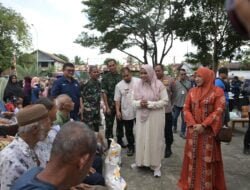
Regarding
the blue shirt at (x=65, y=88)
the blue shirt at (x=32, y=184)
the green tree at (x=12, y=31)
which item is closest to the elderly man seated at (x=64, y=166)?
the blue shirt at (x=32, y=184)

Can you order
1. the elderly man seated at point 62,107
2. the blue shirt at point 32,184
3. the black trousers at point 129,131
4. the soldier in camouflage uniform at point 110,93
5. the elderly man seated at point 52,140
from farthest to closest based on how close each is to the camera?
the soldier in camouflage uniform at point 110,93
the black trousers at point 129,131
the elderly man seated at point 62,107
the elderly man seated at point 52,140
the blue shirt at point 32,184

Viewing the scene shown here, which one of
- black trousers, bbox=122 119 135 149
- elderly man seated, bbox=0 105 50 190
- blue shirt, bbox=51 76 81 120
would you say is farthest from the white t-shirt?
elderly man seated, bbox=0 105 50 190

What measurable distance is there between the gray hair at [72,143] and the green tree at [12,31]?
131ft

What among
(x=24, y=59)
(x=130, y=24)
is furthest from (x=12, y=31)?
(x=130, y=24)

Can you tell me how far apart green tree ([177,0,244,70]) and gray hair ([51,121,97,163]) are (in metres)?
16.7

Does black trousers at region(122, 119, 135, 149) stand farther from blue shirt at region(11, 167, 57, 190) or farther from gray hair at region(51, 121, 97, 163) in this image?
blue shirt at region(11, 167, 57, 190)

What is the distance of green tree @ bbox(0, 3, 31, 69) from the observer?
43.2 m

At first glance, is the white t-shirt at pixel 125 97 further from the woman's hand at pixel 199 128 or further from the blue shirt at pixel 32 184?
the blue shirt at pixel 32 184

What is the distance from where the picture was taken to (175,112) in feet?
31.1

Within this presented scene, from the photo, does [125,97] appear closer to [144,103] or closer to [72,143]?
[144,103]

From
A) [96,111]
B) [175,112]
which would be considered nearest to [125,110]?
[96,111]

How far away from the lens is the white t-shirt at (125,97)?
21.4 ft

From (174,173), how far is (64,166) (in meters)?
4.22

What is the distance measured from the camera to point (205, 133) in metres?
4.60
